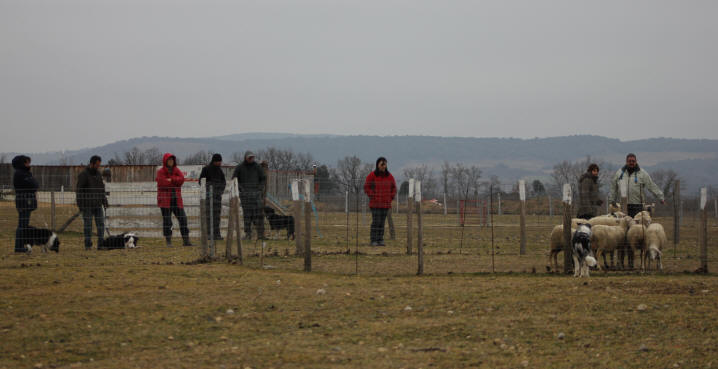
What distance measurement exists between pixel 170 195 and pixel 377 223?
4.91m

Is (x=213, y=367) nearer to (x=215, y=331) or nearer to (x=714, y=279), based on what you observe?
(x=215, y=331)

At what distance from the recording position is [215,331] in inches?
325

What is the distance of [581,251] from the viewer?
40.3 feet

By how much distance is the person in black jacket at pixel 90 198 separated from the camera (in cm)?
1698

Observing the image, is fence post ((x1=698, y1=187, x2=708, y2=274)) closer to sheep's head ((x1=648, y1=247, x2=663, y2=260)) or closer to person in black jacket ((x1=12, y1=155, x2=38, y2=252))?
sheep's head ((x1=648, y1=247, x2=663, y2=260))

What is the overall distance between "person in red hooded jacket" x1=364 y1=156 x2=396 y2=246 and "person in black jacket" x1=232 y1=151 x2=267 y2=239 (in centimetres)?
261

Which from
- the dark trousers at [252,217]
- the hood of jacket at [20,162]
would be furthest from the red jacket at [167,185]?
the hood of jacket at [20,162]

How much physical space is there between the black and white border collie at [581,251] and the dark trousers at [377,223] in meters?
6.70

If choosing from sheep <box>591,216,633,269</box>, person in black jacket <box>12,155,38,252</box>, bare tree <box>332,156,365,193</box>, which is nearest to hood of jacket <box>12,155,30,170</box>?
person in black jacket <box>12,155,38,252</box>

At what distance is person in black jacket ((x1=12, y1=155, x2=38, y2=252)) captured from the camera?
1617cm

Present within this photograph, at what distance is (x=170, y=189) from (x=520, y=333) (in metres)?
11.7

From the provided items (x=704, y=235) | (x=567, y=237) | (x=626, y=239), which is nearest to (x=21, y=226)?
(x=567, y=237)

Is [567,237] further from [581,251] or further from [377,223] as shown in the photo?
[377,223]

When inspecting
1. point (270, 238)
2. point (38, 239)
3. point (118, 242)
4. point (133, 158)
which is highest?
point (133, 158)
